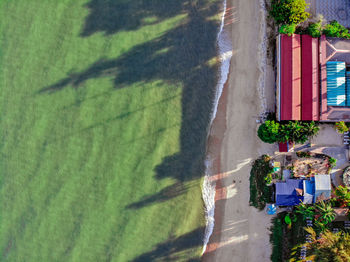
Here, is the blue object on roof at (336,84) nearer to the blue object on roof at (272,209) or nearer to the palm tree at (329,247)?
the blue object on roof at (272,209)

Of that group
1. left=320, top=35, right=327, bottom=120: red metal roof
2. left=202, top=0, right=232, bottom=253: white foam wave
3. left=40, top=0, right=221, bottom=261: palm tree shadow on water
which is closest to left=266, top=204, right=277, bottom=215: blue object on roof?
left=202, top=0, right=232, bottom=253: white foam wave

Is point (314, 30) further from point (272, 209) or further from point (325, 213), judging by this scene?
point (272, 209)

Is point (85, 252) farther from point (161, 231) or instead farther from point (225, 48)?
point (225, 48)

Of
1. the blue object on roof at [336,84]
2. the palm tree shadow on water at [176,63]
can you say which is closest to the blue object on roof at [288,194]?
the palm tree shadow on water at [176,63]

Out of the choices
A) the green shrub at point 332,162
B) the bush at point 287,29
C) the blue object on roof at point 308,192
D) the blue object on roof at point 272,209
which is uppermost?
the bush at point 287,29

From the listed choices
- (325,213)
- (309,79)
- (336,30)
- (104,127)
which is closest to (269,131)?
(309,79)

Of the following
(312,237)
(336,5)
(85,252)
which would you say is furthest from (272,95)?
(85,252)
